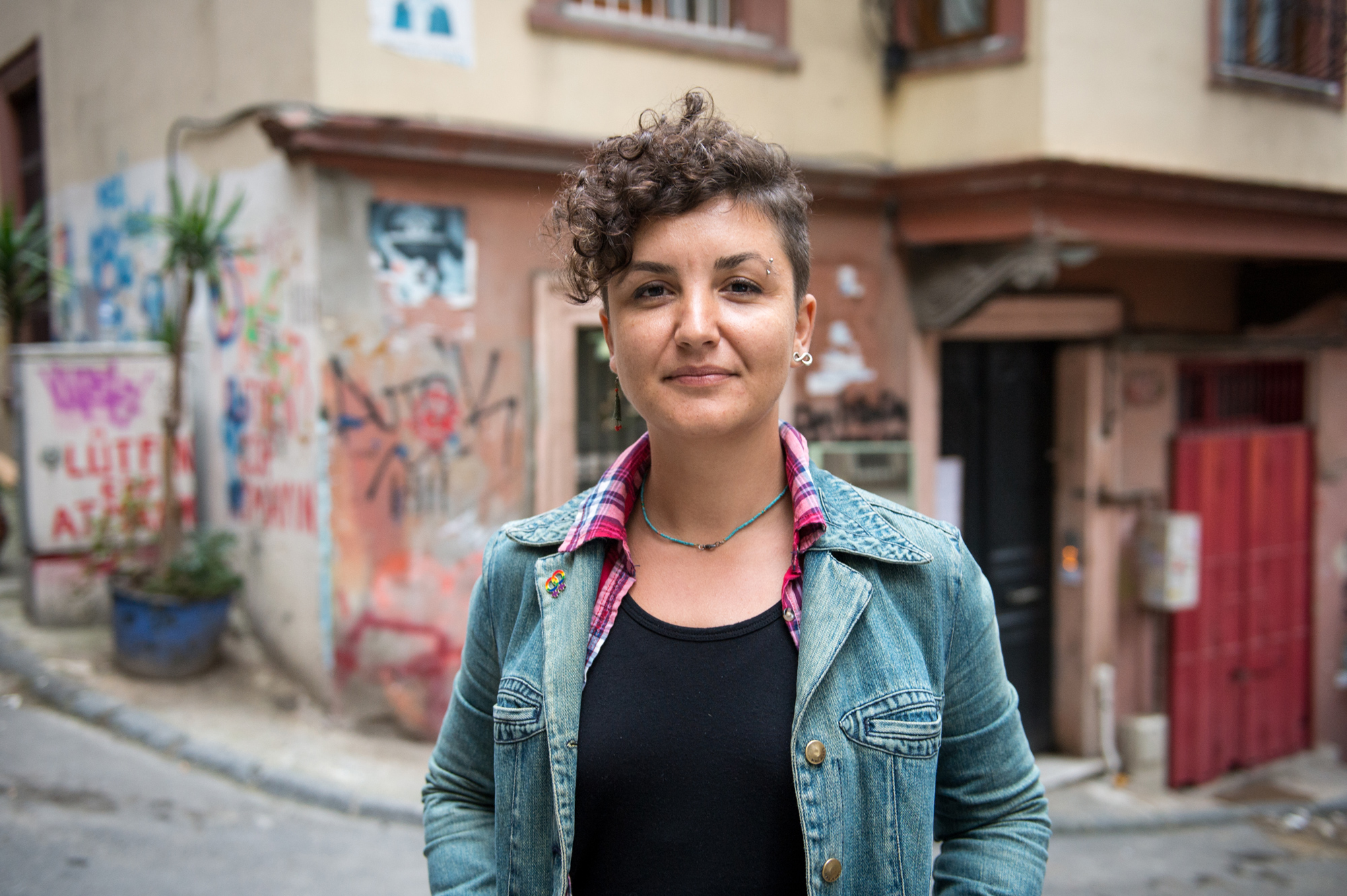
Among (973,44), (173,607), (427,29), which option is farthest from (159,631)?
(973,44)

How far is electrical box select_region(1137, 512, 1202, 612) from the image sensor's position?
714cm

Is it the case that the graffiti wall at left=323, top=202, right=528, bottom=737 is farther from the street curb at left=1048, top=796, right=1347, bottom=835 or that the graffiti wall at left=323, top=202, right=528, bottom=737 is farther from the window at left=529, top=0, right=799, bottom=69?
the street curb at left=1048, top=796, right=1347, bottom=835

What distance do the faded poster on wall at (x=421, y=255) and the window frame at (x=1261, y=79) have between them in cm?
483

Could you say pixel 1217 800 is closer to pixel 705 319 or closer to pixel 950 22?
pixel 950 22

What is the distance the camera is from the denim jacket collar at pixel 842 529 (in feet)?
5.26

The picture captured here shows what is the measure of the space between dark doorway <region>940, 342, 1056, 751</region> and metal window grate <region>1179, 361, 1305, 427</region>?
1.33m

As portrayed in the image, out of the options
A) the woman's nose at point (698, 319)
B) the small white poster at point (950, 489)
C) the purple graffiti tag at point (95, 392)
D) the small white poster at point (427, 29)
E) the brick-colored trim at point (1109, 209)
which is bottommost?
the small white poster at point (950, 489)

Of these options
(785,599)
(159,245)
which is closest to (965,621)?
(785,599)

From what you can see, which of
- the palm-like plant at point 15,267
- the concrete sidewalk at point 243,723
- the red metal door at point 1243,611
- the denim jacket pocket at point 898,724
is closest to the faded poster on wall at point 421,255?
the concrete sidewalk at point 243,723

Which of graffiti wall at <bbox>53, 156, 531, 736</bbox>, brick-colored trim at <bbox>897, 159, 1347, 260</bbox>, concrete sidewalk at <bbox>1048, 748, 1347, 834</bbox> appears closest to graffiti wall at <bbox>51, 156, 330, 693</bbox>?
graffiti wall at <bbox>53, 156, 531, 736</bbox>

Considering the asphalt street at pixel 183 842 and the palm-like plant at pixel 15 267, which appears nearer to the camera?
the asphalt street at pixel 183 842

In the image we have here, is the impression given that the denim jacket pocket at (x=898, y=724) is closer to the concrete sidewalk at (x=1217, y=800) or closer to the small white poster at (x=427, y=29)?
the small white poster at (x=427, y=29)

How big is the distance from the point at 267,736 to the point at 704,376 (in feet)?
15.0

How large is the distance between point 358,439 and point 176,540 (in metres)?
1.46
